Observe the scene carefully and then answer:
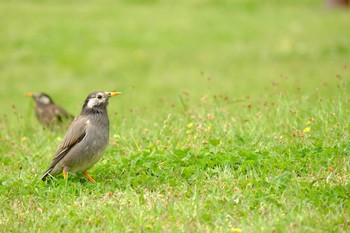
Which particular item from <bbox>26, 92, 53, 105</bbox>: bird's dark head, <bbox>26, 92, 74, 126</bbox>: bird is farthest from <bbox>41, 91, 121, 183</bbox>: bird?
<bbox>26, 92, 53, 105</bbox>: bird's dark head

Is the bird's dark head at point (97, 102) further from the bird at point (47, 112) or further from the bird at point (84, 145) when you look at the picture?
the bird at point (47, 112)

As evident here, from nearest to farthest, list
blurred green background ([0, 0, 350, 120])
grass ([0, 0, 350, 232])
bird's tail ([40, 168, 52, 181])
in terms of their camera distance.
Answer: grass ([0, 0, 350, 232])
bird's tail ([40, 168, 52, 181])
blurred green background ([0, 0, 350, 120])

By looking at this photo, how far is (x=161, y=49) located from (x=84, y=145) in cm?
1340

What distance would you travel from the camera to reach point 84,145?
7711mm

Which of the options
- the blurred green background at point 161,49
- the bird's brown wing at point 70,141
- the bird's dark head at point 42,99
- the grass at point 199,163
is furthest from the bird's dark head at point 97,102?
the blurred green background at point 161,49

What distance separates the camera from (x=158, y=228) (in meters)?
6.12

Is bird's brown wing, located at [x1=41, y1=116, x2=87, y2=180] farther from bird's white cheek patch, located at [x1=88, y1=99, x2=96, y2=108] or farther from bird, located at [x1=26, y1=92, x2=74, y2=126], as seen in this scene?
bird, located at [x1=26, y1=92, x2=74, y2=126]

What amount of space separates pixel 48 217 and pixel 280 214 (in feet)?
7.23

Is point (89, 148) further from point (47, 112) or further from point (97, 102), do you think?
point (47, 112)

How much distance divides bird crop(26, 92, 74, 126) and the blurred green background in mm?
3307

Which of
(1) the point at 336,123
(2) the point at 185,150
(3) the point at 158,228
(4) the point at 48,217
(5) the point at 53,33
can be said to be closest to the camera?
(3) the point at 158,228

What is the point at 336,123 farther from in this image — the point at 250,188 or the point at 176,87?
the point at 176,87

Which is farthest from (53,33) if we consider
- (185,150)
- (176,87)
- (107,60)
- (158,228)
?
(158,228)

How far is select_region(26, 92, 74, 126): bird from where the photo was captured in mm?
11586
